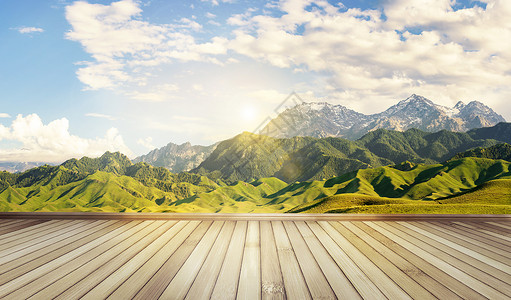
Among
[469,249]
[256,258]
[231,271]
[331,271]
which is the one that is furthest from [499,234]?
[231,271]

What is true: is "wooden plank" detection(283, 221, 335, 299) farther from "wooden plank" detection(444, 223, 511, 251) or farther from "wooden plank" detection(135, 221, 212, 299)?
"wooden plank" detection(444, 223, 511, 251)

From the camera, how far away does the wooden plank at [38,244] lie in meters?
4.47

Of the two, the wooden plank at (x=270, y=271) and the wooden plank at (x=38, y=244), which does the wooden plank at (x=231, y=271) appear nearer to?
the wooden plank at (x=270, y=271)

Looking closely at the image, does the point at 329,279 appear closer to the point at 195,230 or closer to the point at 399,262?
the point at 399,262

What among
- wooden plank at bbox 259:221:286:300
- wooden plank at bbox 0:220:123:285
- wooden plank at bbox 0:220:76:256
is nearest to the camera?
wooden plank at bbox 259:221:286:300

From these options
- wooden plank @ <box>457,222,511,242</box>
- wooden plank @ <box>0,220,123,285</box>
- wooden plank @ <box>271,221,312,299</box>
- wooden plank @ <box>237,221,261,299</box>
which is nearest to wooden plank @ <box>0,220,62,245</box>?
wooden plank @ <box>0,220,123,285</box>

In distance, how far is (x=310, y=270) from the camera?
3762 millimetres

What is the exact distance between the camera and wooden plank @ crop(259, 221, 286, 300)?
315cm

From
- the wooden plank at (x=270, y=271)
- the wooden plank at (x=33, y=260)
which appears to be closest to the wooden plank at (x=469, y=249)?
the wooden plank at (x=270, y=271)

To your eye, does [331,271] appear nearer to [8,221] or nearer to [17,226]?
[17,226]

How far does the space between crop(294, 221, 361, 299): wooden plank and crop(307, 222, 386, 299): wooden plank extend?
6 cm

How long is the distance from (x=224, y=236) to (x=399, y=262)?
107 inches

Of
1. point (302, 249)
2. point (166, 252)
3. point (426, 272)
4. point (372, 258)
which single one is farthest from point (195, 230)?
point (426, 272)

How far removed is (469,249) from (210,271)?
399cm
